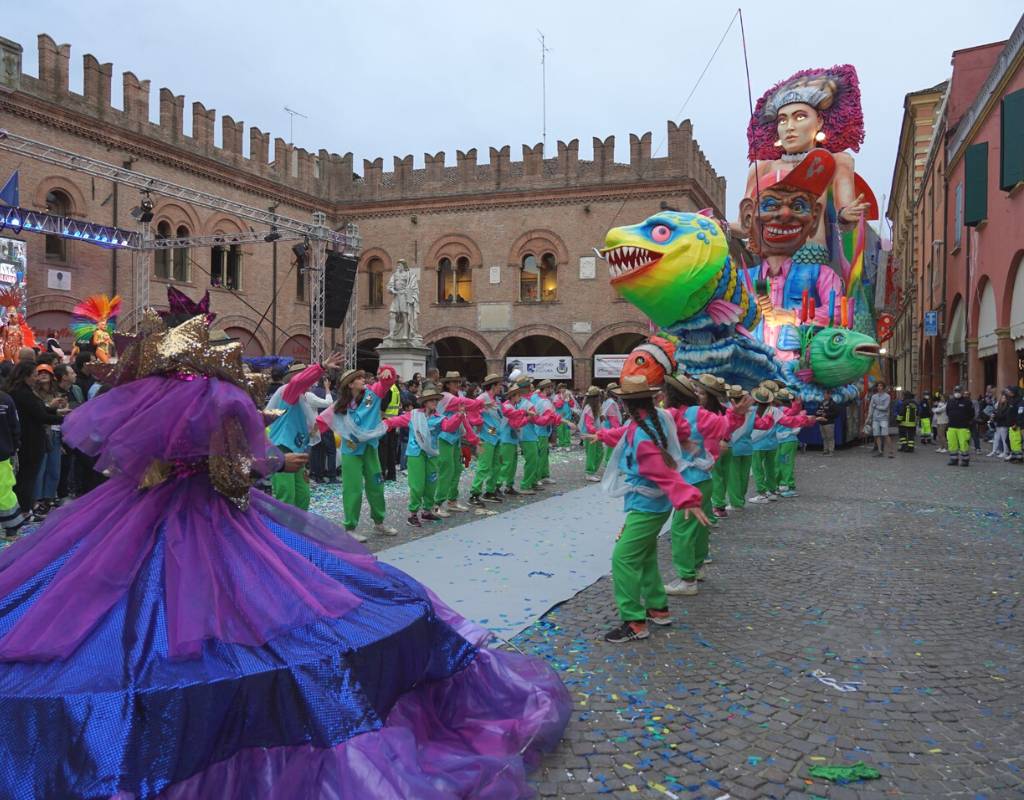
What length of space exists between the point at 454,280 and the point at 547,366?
525cm

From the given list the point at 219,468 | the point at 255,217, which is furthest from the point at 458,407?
the point at 255,217

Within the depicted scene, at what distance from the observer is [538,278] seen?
29.1 meters

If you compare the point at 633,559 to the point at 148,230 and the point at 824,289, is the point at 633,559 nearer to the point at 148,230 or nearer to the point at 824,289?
the point at 824,289

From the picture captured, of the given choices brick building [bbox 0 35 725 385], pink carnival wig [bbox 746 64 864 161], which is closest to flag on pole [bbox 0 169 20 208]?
brick building [bbox 0 35 725 385]

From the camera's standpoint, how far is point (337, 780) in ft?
7.36

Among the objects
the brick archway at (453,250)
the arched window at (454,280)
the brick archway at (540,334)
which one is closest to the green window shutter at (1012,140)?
the brick archway at (540,334)

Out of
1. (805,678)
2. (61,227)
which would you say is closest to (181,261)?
(61,227)

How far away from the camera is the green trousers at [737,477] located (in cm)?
952

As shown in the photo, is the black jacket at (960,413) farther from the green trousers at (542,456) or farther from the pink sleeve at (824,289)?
the green trousers at (542,456)

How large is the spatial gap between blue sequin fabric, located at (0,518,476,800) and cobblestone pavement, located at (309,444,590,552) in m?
4.81

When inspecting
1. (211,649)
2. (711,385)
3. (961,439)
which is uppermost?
(711,385)

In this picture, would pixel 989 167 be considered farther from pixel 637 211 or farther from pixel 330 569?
pixel 330 569

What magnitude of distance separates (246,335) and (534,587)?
22773 mm

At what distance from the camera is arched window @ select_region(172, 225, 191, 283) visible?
79.6 feet
